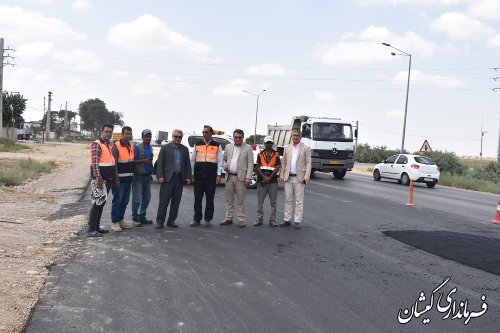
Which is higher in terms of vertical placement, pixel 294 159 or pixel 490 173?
pixel 294 159

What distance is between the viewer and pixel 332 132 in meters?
25.6

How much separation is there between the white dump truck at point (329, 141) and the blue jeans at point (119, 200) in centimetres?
1665

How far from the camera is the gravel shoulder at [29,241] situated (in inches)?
201

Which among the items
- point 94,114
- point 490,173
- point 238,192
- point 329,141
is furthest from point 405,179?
point 94,114

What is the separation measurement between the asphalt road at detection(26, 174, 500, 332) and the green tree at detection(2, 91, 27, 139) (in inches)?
2613

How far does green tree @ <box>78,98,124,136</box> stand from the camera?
4830 inches

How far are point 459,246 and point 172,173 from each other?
17.5ft

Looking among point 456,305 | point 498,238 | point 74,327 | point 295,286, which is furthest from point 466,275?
point 74,327

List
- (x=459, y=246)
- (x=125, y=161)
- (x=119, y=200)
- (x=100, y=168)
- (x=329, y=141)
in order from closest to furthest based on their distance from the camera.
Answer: (x=100, y=168) < (x=459, y=246) < (x=119, y=200) < (x=125, y=161) < (x=329, y=141)

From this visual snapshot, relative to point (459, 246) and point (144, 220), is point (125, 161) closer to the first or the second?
point (144, 220)

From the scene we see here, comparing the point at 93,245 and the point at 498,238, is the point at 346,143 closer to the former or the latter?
the point at 498,238

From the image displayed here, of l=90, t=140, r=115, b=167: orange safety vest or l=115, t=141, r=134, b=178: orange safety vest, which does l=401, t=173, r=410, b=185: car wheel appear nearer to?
l=115, t=141, r=134, b=178: orange safety vest

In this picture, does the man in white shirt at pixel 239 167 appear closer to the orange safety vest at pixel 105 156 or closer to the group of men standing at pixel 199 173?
the group of men standing at pixel 199 173

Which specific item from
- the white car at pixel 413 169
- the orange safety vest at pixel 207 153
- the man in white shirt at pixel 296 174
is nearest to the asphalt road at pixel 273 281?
the man in white shirt at pixel 296 174
